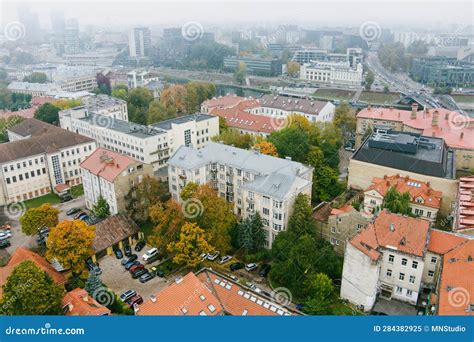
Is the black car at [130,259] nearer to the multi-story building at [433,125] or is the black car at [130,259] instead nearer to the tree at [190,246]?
the tree at [190,246]

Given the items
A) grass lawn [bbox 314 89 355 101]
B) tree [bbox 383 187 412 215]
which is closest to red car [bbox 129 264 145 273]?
tree [bbox 383 187 412 215]

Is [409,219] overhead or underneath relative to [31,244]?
overhead

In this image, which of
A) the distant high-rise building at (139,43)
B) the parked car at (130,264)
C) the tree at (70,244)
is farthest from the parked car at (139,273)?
the distant high-rise building at (139,43)

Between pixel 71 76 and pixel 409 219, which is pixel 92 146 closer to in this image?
pixel 409 219

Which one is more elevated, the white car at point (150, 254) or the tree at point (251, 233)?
the tree at point (251, 233)

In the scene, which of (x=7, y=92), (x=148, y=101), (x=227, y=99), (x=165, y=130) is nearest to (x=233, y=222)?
(x=165, y=130)
